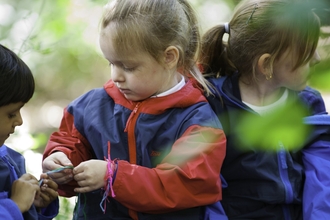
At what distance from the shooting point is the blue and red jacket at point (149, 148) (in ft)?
6.15

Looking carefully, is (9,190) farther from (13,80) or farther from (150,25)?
(150,25)

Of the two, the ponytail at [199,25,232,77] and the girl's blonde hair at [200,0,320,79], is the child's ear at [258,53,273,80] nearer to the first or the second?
the girl's blonde hair at [200,0,320,79]

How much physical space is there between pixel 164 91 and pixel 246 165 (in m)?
0.43

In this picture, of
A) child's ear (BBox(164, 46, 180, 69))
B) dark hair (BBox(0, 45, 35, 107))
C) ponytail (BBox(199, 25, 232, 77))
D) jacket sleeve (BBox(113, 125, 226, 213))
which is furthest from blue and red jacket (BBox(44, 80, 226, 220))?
dark hair (BBox(0, 45, 35, 107))

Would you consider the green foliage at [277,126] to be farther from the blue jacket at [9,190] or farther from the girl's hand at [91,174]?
the blue jacket at [9,190]

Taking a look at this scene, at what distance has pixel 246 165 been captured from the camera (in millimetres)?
2096

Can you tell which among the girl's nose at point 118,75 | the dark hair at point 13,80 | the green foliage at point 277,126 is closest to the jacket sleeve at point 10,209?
the dark hair at point 13,80

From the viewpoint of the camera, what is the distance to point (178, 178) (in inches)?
73.9

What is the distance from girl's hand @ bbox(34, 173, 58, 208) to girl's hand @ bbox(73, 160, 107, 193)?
0.13 metres

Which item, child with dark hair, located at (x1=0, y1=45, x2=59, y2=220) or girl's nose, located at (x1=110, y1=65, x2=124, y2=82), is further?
→ girl's nose, located at (x1=110, y1=65, x2=124, y2=82)

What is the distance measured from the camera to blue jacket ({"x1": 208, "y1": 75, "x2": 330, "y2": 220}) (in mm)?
2082

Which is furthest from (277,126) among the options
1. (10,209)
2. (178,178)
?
(10,209)

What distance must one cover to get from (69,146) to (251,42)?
81 cm

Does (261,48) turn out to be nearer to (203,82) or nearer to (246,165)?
(203,82)
